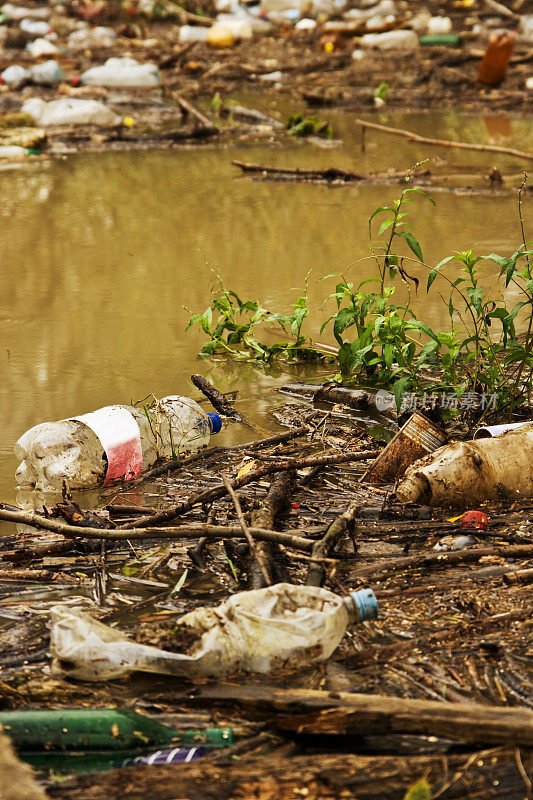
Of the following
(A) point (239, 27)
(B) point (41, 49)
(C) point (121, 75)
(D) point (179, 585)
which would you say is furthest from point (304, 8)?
(D) point (179, 585)

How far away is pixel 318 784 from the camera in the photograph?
1364 mm

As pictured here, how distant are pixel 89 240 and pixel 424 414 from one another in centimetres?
355

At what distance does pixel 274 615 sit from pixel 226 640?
4.7 inches

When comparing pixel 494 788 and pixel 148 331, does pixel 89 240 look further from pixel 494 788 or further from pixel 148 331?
pixel 494 788

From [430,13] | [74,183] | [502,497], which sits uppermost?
[430,13]

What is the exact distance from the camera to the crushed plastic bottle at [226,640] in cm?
165

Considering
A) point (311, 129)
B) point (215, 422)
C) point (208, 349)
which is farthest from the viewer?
point (311, 129)

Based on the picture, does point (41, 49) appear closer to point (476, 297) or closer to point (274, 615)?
point (476, 297)

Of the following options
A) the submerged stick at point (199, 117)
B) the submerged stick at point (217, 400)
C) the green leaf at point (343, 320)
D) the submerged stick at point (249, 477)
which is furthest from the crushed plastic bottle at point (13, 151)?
the submerged stick at point (249, 477)

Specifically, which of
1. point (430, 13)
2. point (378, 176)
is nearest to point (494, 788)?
point (378, 176)

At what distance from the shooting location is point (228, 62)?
1386 centimetres

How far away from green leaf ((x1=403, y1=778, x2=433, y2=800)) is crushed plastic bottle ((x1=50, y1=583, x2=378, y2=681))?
0.40 m

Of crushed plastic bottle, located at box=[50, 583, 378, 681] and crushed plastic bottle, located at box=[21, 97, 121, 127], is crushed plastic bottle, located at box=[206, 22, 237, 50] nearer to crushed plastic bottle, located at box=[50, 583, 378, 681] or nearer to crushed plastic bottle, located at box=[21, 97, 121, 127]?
crushed plastic bottle, located at box=[21, 97, 121, 127]

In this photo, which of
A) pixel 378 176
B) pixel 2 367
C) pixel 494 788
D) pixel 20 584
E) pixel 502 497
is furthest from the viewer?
Result: pixel 378 176
